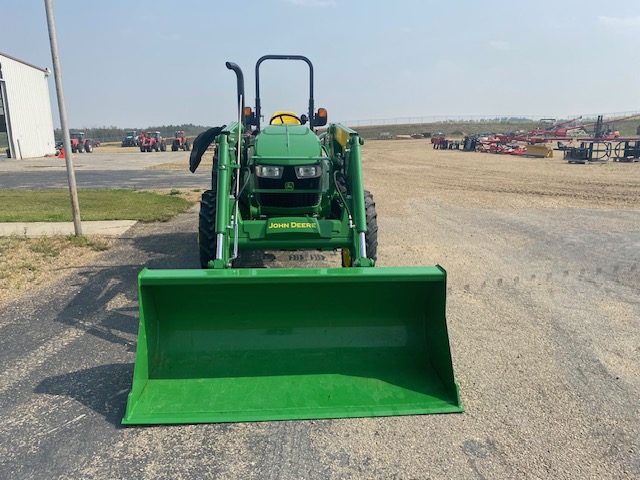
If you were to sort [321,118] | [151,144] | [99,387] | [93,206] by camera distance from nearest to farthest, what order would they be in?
[99,387], [321,118], [93,206], [151,144]

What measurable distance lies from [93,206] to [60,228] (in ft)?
8.88

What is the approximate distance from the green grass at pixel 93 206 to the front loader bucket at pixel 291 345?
642 centimetres

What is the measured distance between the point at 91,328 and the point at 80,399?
1247mm

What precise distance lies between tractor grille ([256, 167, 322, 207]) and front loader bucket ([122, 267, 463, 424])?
189 centimetres

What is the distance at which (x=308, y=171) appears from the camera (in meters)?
5.10

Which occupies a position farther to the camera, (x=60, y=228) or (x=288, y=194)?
(x=60, y=228)

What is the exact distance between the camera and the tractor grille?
5.12 m

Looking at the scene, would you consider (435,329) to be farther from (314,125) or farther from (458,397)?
(314,125)

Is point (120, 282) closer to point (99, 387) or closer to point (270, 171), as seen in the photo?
point (270, 171)

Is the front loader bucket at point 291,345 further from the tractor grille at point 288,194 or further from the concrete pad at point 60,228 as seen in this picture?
the concrete pad at point 60,228

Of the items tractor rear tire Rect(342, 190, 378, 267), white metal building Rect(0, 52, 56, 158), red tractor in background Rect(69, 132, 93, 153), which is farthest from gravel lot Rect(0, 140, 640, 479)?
red tractor in background Rect(69, 132, 93, 153)

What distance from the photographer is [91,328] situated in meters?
Result: 4.40

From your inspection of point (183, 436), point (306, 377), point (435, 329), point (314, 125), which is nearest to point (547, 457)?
point (435, 329)

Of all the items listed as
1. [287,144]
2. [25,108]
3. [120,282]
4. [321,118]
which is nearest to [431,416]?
[287,144]
